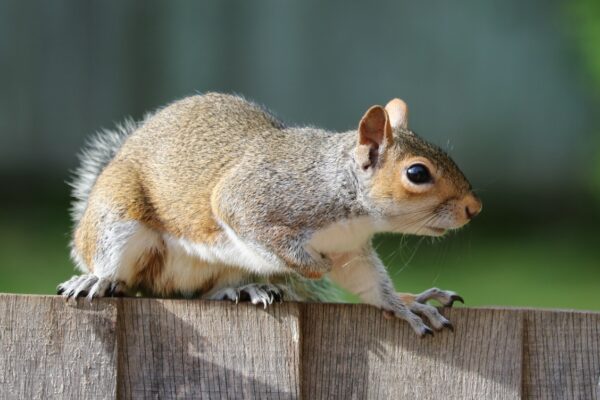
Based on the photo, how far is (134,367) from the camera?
7.83ft

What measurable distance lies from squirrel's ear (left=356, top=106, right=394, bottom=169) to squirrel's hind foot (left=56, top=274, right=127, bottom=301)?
2.22ft

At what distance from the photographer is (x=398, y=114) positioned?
290 centimetres

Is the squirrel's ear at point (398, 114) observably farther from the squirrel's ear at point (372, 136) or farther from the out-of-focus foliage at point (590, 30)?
the out-of-focus foliage at point (590, 30)

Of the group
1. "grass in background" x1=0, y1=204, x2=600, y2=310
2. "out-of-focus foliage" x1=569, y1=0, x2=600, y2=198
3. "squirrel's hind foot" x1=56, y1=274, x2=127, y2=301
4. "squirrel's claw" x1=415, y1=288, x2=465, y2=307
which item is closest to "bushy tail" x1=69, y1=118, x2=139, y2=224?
"squirrel's hind foot" x1=56, y1=274, x2=127, y2=301

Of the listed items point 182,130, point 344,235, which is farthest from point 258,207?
point 182,130

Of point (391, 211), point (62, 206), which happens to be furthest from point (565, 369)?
point (62, 206)

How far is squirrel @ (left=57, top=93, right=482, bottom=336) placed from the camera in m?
2.63

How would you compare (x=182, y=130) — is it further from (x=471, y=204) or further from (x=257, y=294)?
(x=471, y=204)

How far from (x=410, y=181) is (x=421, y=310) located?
302 mm

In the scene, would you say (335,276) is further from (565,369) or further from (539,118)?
(539,118)

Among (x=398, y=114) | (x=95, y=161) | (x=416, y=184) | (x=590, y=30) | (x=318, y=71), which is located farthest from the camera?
(x=318, y=71)

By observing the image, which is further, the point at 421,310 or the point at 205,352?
the point at 421,310

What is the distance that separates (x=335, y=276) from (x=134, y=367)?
0.63 metres

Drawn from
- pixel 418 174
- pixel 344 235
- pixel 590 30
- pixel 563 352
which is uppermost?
pixel 590 30
